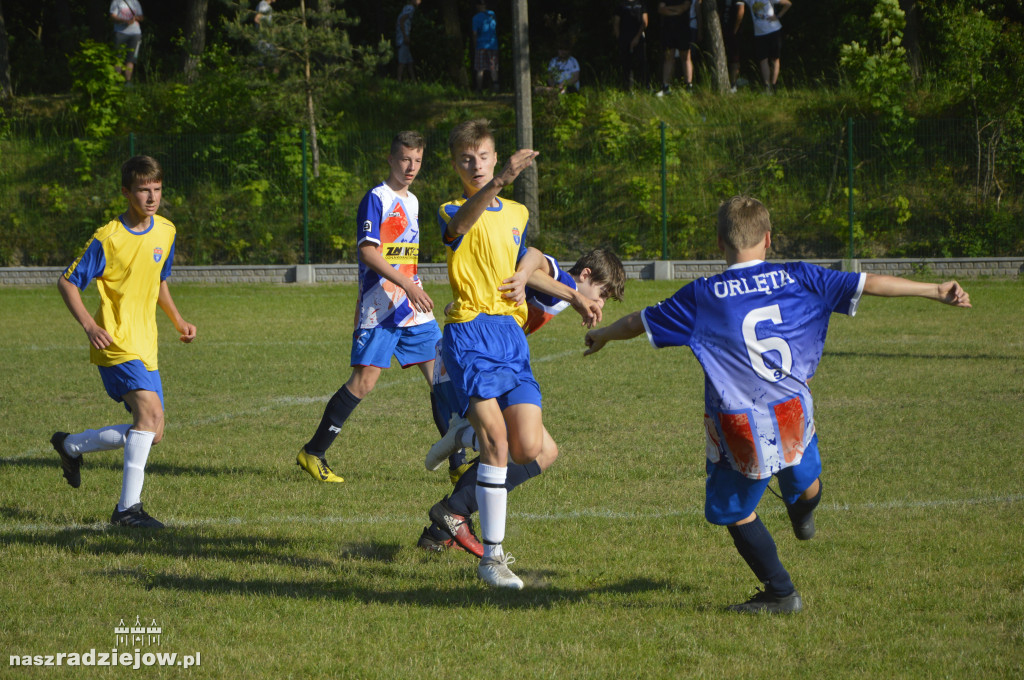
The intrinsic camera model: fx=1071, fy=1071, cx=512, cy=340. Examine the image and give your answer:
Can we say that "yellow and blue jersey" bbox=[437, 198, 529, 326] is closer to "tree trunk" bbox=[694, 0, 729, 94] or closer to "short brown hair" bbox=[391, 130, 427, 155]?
"short brown hair" bbox=[391, 130, 427, 155]

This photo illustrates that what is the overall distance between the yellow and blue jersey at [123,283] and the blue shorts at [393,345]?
4.48 feet

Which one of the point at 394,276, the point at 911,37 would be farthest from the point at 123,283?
the point at 911,37

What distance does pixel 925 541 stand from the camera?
4789mm

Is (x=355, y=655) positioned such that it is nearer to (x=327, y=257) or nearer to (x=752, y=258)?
(x=752, y=258)

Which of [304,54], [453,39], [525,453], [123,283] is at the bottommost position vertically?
[525,453]

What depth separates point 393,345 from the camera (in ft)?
21.5

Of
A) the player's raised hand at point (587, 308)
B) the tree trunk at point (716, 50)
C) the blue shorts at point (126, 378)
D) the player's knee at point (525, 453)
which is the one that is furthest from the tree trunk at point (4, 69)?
the player's knee at point (525, 453)

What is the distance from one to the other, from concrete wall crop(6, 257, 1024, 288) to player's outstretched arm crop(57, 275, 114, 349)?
13.9 meters

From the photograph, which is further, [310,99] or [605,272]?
[310,99]

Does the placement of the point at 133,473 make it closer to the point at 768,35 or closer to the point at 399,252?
the point at 399,252

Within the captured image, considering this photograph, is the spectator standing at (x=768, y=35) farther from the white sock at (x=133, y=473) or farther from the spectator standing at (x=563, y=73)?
the white sock at (x=133, y=473)

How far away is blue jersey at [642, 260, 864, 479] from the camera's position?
12.4ft

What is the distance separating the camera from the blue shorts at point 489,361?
14.3 ft

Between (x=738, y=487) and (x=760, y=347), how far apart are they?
516 mm
